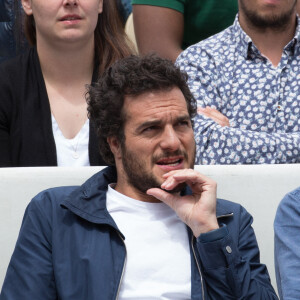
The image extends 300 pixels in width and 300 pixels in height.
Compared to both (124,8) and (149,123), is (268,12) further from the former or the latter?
(149,123)

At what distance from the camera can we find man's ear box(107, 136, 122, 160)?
98.5 inches

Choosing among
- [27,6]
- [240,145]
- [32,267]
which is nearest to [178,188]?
[32,267]

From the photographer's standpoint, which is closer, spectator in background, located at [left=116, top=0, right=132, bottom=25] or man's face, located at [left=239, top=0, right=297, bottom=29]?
man's face, located at [left=239, top=0, right=297, bottom=29]

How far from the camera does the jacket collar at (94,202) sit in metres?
2.33

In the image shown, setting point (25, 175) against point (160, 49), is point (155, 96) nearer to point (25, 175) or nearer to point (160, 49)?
point (25, 175)

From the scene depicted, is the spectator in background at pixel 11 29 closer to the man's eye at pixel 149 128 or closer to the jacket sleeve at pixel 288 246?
the man's eye at pixel 149 128

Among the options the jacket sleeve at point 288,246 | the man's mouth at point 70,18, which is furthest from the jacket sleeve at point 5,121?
the jacket sleeve at point 288,246

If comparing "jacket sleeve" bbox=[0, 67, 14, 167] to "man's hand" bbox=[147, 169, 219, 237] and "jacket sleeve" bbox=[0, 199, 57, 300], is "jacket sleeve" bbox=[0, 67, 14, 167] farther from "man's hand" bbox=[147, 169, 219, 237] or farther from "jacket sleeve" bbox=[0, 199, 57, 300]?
"man's hand" bbox=[147, 169, 219, 237]

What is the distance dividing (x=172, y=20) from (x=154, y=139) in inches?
45.8

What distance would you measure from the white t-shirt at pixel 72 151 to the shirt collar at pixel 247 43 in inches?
29.0

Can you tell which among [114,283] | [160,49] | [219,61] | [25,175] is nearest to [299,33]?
[219,61]

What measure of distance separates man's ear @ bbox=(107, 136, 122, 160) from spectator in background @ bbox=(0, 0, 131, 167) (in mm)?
373

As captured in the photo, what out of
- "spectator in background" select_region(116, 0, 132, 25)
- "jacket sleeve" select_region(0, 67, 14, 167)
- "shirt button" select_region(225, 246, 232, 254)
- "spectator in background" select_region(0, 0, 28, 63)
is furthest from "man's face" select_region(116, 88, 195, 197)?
"spectator in background" select_region(116, 0, 132, 25)

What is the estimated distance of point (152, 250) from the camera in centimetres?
233
